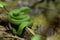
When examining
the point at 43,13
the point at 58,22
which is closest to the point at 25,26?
the point at 58,22

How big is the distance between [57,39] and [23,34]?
1.06 ft

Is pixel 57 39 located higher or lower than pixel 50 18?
higher

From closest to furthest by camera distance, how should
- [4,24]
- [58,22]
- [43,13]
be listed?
[4,24] < [58,22] < [43,13]

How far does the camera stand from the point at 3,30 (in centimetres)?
139

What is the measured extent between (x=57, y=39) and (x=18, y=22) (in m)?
0.39

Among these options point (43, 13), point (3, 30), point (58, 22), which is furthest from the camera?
point (43, 13)

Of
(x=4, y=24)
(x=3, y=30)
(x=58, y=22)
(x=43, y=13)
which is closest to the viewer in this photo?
(x=3, y=30)

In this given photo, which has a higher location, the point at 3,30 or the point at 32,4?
the point at 3,30

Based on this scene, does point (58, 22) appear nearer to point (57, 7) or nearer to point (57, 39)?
point (57, 7)

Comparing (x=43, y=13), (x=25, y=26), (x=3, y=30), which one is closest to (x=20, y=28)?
(x=25, y=26)

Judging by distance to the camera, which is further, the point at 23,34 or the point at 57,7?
the point at 57,7

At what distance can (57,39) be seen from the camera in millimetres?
1477

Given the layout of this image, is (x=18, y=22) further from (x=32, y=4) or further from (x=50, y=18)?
(x=32, y=4)

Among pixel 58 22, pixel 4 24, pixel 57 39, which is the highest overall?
pixel 4 24
